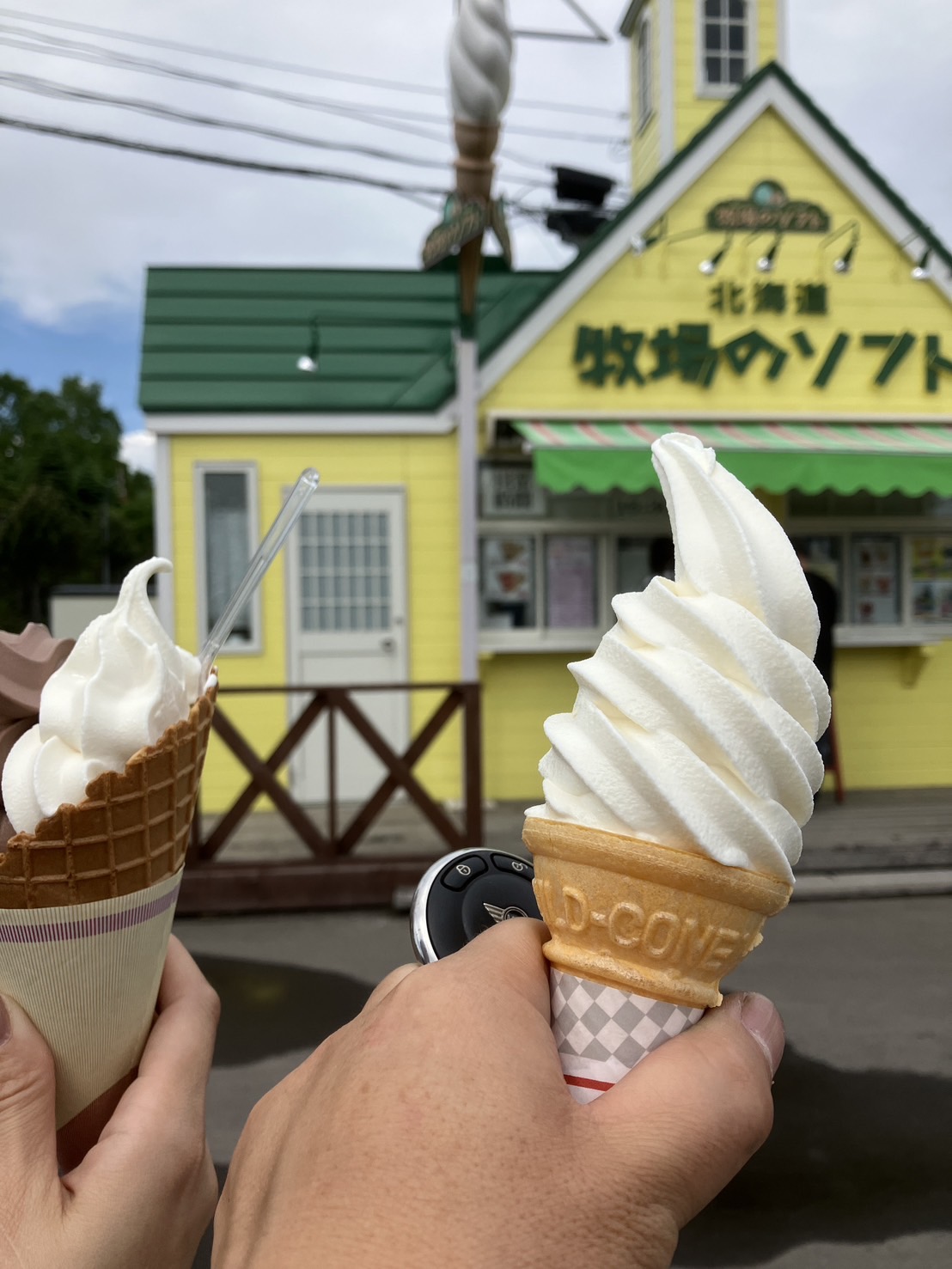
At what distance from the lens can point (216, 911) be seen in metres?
5.66

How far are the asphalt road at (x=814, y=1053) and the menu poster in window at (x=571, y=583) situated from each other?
3068 millimetres

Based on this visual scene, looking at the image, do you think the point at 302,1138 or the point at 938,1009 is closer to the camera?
the point at 302,1138

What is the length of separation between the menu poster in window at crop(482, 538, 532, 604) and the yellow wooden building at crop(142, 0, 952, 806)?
2 centimetres

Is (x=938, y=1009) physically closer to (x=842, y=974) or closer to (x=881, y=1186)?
(x=842, y=974)

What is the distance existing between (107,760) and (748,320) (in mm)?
7691

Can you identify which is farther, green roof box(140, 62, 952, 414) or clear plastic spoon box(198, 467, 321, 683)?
green roof box(140, 62, 952, 414)

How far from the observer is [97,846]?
125 centimetres

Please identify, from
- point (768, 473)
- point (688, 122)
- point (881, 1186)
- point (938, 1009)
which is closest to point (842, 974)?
point (938, 1009)

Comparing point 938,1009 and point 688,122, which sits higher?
point 688,122

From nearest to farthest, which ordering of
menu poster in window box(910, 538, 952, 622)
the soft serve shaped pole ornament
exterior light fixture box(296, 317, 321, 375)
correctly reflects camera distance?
1. the soft serve shaped pole ornament
2. exterior light fixture box(296, 317, 321, 375)
3. menu poster in window box(910, 538, 952, 622)

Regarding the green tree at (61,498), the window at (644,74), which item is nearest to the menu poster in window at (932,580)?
the window at (644,74)

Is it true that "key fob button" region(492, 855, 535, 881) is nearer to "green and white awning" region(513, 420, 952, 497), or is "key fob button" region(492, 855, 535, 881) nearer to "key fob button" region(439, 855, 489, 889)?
"key fob button" region(439, 855, 489, 889)

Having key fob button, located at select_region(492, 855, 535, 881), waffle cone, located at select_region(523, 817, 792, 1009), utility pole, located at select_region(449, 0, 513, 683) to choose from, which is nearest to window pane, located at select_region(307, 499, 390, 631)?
utility pole, located at select_region(449, 0, 513, 683)

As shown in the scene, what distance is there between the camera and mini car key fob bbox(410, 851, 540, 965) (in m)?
1.40
